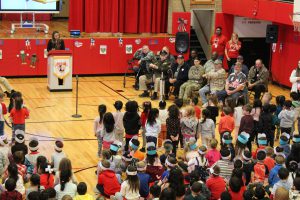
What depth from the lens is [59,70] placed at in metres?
20.6

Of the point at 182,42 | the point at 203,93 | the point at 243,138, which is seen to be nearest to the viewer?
the point at 243,138

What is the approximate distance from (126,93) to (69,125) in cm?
425

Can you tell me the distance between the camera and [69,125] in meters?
17.2

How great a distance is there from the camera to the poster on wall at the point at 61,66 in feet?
67.3

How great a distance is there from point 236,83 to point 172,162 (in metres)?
7.92

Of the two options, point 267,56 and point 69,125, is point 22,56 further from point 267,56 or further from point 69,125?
point 267,56

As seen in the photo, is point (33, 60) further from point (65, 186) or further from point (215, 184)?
point (215, 184)

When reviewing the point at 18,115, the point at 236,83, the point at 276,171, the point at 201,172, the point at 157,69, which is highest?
the point at 157,69

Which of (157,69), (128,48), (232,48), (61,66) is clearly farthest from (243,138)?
(128,48)

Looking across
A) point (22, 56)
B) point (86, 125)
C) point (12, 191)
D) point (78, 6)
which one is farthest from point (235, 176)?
point (78, 6)

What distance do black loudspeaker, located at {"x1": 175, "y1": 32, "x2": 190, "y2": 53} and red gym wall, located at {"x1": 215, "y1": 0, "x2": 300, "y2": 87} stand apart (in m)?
2.27

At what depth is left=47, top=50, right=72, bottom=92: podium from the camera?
20.5 m

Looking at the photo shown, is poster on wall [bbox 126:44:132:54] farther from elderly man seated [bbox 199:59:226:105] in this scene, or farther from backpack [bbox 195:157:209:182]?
backpack [bbox 195:157:209:182]

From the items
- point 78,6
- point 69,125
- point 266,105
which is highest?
point 78,6
